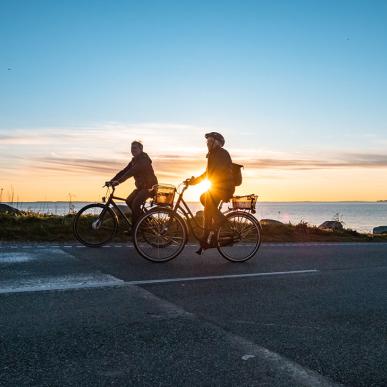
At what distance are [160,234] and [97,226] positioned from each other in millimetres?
1854

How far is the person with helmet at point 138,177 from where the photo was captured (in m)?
9.68

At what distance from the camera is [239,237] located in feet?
28.7

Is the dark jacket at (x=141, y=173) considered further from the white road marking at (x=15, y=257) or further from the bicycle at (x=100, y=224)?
the white road marking at (x=15, y=257)

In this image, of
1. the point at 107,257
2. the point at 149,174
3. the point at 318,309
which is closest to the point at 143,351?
the point at 318,309

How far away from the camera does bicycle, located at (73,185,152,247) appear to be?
31.6ft

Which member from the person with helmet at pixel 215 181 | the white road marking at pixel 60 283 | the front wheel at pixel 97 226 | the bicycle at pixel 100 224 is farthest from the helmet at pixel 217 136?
the white road marking at pixel 60 283

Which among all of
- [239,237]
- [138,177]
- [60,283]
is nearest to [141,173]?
[138,177]

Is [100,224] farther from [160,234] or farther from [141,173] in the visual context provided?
[160,234]

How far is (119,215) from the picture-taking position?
10250 mm

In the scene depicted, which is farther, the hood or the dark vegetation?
the dark vegetation

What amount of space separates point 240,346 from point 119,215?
22.4 ft

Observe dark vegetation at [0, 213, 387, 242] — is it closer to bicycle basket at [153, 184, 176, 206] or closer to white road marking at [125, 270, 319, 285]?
bicycle basket at [153, 184, 176, 206]

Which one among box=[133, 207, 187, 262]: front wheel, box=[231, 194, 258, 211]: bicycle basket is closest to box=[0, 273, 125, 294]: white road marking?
box=[133, 207, 187, 262]: front wheel

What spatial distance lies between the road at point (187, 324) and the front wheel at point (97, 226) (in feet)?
6.04
